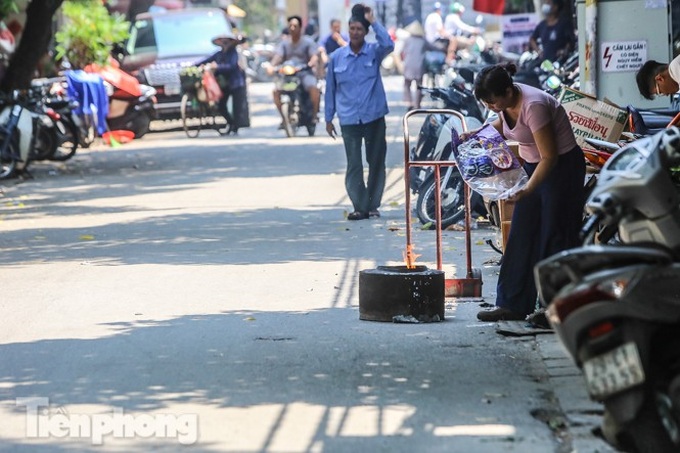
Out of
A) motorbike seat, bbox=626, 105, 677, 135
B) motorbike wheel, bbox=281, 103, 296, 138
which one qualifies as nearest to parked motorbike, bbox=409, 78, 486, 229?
motorbike seat, bbox=626, 105, 677, 135

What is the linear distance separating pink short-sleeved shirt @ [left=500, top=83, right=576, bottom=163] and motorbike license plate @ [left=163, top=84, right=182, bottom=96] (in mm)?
20924

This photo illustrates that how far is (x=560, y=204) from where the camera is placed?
9.27m

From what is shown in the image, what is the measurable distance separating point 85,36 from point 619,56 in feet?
52.6

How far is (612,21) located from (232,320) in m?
4.92

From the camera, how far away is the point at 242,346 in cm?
891

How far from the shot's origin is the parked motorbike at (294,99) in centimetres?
2750

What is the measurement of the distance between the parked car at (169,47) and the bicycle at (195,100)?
1.78 ft

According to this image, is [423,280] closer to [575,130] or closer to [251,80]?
[575,130]

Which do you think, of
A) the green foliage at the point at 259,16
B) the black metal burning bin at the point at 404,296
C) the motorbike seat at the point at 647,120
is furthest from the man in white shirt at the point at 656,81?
the green foliage at the point at 259,16

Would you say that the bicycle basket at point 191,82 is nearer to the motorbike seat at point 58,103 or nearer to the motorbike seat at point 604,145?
the motorbike seat at point 58,103

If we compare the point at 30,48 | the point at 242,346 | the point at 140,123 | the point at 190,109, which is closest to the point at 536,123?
the point at 242,346

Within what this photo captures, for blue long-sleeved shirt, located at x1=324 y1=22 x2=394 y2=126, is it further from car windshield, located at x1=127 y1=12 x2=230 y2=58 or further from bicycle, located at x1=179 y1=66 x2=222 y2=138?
car windshield, located at x1=127 y1=12 x2=230 y2=58

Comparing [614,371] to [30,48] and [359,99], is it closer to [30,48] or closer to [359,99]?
[359,99]

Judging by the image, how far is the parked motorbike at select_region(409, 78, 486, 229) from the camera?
1444 cm
